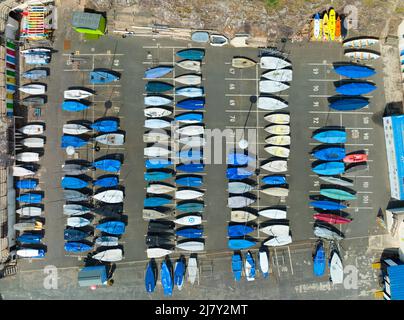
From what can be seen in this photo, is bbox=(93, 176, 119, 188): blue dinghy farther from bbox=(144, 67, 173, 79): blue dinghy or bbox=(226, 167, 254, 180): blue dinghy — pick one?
bbox=(226, 167, 254, 180): blue dinghy

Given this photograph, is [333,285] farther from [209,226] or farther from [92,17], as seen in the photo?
[92,17]

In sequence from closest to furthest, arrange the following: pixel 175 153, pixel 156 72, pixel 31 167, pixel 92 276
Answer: pixel 92 276
pixel 156 72
pixel 175 153
pixel 31 167

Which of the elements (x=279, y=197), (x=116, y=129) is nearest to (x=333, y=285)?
(x=279, y=197)

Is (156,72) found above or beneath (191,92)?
above

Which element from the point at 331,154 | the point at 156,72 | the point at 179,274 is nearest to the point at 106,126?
the point at 156,72

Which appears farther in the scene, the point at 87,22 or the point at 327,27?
the point at 327,27

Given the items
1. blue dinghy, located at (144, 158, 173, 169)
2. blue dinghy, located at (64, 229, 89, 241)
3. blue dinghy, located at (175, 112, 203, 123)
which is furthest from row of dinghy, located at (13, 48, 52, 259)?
blue dinghy, located at (175, 112, 203, 123)

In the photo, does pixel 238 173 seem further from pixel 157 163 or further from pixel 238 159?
pixel 157 163
